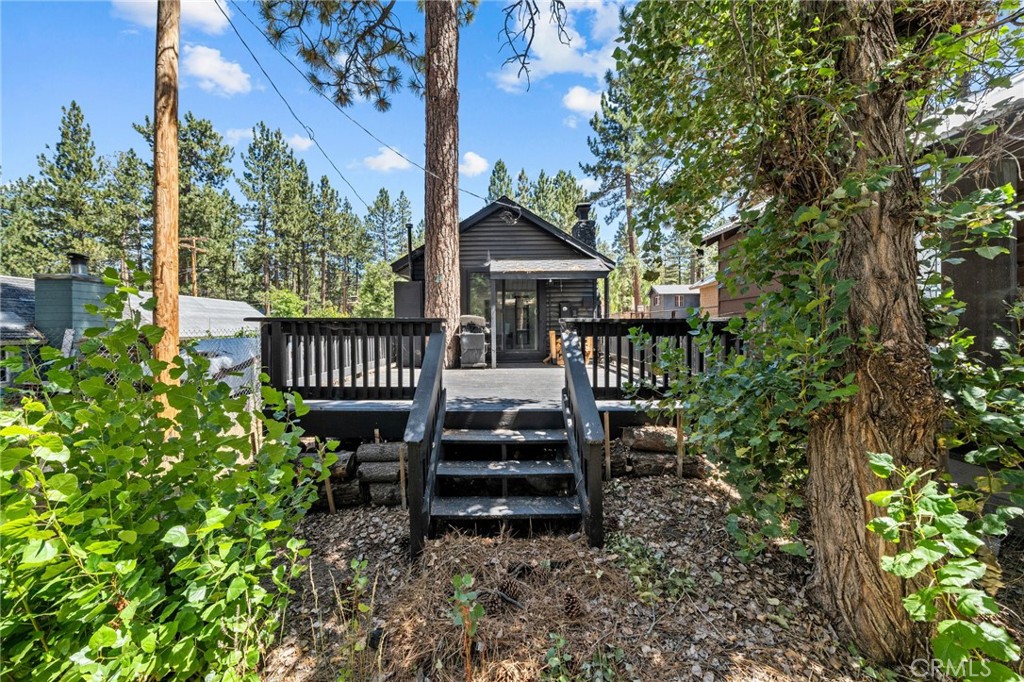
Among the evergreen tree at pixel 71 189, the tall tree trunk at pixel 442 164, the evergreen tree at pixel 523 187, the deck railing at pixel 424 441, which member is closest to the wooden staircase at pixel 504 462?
the deck railing at pixel 424 441

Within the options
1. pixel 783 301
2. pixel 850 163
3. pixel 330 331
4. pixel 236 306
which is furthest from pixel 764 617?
pixel 236 306

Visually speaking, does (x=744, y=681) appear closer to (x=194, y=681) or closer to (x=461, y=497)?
(x=461, y=497)

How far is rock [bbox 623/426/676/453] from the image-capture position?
3.68m

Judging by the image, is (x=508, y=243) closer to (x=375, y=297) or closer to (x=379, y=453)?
(x=379, y=453)

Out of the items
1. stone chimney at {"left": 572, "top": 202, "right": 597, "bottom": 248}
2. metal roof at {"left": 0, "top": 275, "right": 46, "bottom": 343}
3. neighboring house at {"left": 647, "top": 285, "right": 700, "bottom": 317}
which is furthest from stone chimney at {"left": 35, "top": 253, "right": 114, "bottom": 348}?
neighboring house at {"left": 647, "top": 285, "right": 700, "bottom": 317}

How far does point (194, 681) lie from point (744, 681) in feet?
8.38

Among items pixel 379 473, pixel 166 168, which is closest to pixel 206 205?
pixel 166 168

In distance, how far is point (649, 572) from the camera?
2523 mm

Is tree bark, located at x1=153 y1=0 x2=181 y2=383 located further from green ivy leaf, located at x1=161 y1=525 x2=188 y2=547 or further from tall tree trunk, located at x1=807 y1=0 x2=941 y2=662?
tall tree trunk, located at x1=807 y1=0 x2=941 y2=662

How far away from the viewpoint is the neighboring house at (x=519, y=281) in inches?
431

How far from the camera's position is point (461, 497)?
325 centimetres

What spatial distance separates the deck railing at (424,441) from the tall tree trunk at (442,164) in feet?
12.3

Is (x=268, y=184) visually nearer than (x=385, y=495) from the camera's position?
No

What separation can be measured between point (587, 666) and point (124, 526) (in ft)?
7.12
